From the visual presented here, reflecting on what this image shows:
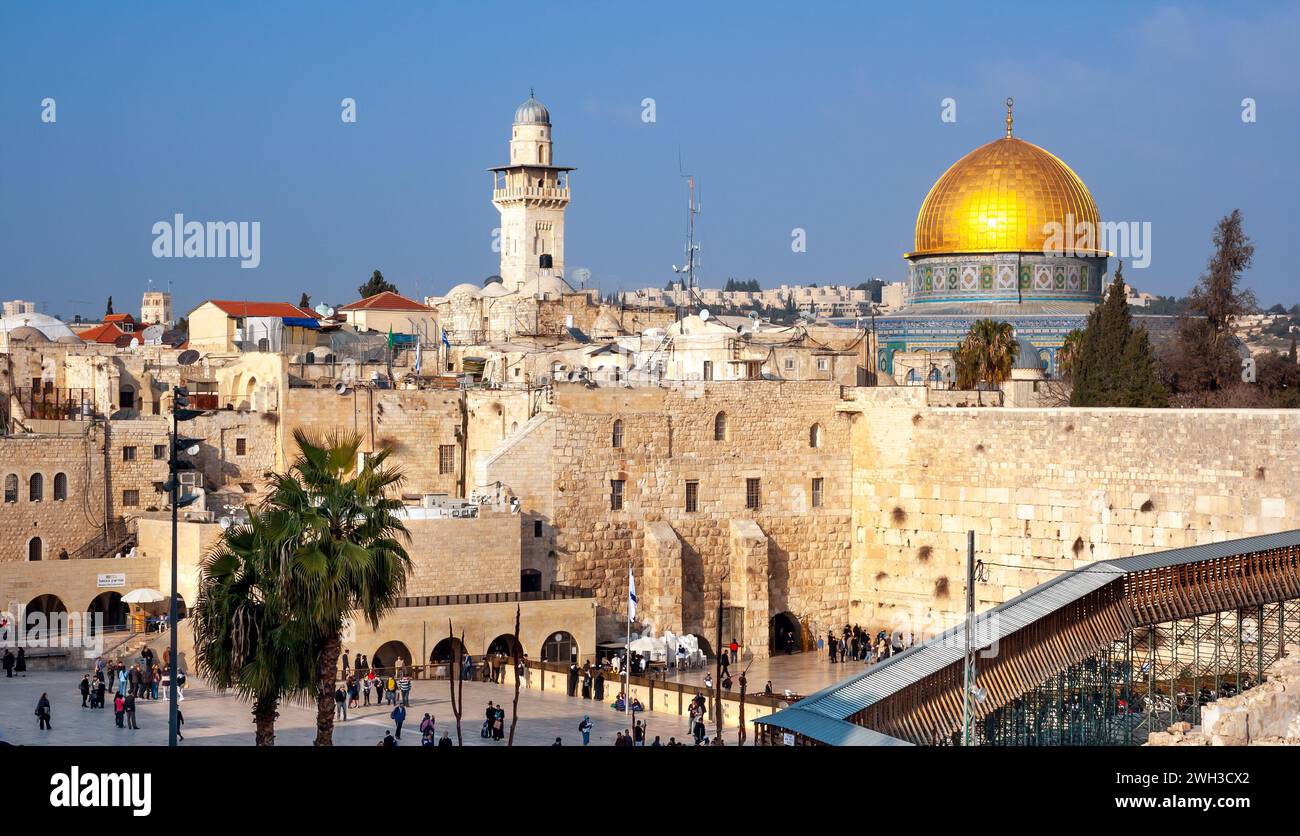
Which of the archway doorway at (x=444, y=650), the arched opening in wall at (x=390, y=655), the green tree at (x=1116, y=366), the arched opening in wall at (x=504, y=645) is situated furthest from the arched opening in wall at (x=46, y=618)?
the green tree at (x=1116, y=366)

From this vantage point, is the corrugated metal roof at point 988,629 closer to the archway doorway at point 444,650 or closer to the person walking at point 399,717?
the person walking at point 399,717

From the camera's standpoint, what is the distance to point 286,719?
21.8 metres

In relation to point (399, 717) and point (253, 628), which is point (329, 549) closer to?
point (253, 628)

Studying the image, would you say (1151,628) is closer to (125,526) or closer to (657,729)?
(657,729)

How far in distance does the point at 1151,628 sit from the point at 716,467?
12.0m

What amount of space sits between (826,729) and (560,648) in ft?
43.1

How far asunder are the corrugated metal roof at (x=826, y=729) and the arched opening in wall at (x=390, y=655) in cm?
1130

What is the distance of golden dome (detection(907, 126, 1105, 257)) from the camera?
4159 cm

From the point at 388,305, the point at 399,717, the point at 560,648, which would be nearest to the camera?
the point at 399,717

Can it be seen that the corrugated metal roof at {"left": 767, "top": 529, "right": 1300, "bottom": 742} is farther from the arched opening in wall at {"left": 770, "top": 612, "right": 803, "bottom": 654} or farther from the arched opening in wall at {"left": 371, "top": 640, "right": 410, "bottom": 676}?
the arched opening in wall at {"left": 770, "top": 612, "right": 803, "bottom": 654}

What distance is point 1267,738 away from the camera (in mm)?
15398

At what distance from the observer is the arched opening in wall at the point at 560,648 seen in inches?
1110

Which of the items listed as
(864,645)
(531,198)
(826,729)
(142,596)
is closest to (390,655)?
(142,596)
